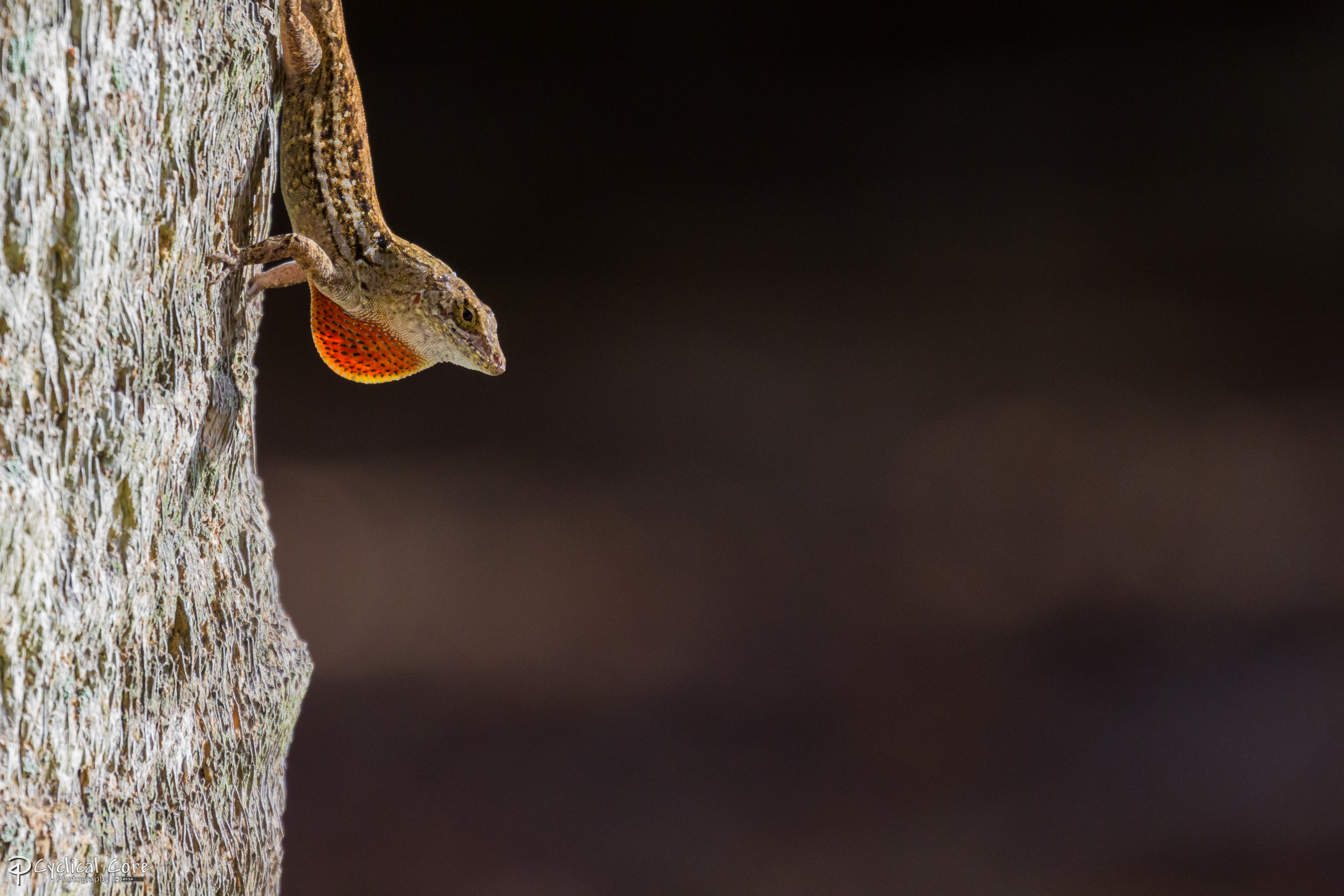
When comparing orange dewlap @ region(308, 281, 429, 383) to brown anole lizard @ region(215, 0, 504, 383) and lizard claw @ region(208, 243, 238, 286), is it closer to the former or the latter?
brown anole lizard @ region(215, 0, 504, 383)

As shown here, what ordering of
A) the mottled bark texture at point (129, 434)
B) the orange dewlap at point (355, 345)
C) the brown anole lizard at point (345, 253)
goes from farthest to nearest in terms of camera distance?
the orange dewlap at point (355, 345), the brown anole lizard at point (345, 253), the mottled bark texture at point (129, 434)

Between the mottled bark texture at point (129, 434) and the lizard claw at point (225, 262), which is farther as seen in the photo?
the lizard claw at point (225, 262)

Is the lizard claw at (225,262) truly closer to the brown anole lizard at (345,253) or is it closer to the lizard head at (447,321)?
the brown anole lizard at (345,253)

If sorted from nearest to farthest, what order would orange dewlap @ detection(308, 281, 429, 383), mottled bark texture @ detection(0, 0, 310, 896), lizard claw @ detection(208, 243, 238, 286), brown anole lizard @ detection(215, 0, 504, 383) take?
mottled bark texture @ detection(0, 0, 310, 896), lizard claw @ detection(208, 243, 238, 286), brown anole lizard @ detection(215, 0, 504, 383), orange dewlap @ detection(308, 281, 429, 383)

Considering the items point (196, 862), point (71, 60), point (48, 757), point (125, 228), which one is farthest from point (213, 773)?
point (71, 60)

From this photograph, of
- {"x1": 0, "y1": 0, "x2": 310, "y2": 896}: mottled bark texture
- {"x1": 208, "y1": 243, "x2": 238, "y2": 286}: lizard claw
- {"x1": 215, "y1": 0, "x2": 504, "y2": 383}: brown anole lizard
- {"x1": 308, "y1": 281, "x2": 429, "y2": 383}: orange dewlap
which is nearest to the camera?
{"x1": 0, "y1": 0, "x2": 310, "y2": 896}: mottled bark texture

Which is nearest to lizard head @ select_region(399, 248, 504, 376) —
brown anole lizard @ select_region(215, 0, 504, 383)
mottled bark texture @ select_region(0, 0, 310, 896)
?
brown anole lizard @ select_region(215, 0, 504, 383)

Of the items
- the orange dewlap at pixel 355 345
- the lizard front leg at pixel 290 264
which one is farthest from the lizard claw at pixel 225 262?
the orange dewlap at pixel 355 345

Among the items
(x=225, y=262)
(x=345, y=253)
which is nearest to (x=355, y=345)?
(x=345, y=253)

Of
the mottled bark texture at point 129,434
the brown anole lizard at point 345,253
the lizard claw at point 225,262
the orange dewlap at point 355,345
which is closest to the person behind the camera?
the mottled bark texture at point 129,434
